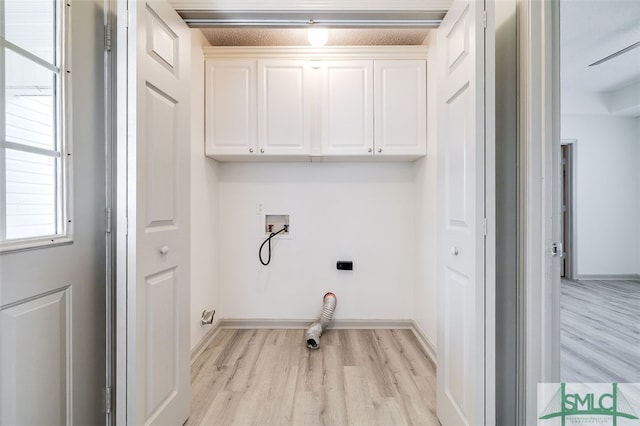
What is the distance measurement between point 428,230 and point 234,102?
6.22ft

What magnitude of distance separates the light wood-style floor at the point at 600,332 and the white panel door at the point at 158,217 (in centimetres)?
207

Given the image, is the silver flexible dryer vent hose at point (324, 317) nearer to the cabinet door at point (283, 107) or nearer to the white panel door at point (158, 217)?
the white panel door at point (158, 217)

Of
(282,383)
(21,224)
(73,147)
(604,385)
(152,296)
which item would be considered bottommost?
(282,383)

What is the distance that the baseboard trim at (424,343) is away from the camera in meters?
2.14

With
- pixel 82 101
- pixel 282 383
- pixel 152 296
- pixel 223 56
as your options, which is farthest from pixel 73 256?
pixel 223 56

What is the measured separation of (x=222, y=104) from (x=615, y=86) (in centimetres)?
426

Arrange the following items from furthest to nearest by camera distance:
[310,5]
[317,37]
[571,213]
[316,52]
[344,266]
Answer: [571,213]
[344,266]
[316,52]
[317,37]
[310,5]

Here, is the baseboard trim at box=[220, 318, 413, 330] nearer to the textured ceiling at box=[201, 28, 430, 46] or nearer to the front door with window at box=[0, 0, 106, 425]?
the front door with window at box=[0, 0, 106, 425]

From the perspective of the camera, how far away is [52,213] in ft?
3.31

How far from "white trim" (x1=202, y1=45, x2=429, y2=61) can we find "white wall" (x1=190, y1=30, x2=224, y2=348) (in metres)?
0.19

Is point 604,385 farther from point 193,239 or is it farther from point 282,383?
point 193,239

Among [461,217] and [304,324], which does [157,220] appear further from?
[304,324]

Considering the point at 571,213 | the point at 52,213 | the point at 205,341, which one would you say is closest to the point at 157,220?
the point at 52,213

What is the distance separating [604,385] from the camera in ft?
4.76
